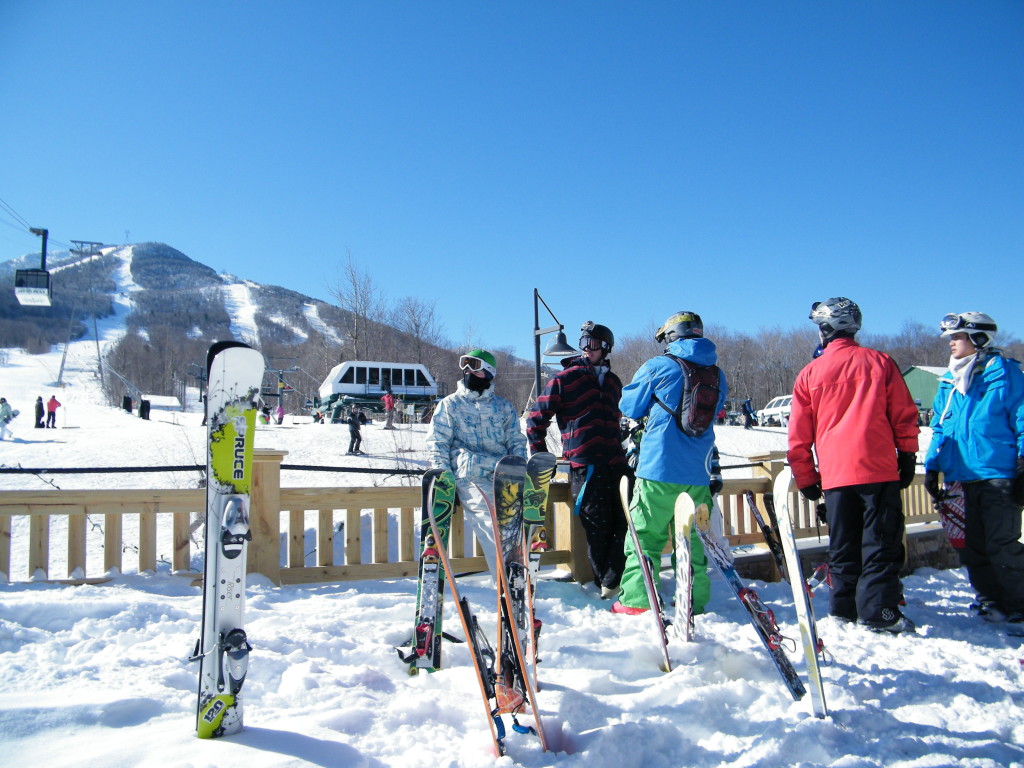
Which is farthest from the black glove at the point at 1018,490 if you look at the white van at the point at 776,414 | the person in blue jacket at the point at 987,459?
the white van at the point at 776,414

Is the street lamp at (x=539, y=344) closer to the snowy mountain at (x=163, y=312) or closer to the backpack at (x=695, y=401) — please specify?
the backpack at (x=695, y=401)

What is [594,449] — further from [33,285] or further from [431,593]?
[33,285]

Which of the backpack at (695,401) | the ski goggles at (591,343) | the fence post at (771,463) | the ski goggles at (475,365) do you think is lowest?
the fence post at (771,463)

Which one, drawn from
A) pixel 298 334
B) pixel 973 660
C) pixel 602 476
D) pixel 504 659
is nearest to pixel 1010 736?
pixel 973 660

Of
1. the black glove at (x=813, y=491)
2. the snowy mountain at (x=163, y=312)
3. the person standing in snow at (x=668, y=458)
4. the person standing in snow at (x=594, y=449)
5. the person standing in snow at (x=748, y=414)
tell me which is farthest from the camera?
the snowy mountain at (x=163, y=312)

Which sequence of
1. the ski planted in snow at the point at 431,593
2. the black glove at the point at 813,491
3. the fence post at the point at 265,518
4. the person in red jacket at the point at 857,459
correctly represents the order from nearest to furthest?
the ski planted in snow at the point at 431,593, the person in red jacket at the point at 857,459, the black glove at the point at 813,491, the fence post at the point at 265,518

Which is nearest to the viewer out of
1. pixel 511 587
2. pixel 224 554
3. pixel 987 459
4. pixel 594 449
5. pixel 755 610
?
pixel 224 554

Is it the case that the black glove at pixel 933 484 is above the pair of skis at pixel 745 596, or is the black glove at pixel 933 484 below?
above

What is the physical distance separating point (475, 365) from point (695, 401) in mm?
1306

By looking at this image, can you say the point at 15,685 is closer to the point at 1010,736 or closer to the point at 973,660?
the point at 1010,736

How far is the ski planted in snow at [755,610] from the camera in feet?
8.27

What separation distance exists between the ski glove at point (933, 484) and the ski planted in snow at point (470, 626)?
2.80 metres

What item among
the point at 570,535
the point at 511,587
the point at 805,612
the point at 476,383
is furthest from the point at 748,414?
the point at 511,587

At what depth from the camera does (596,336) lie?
4.21 m
